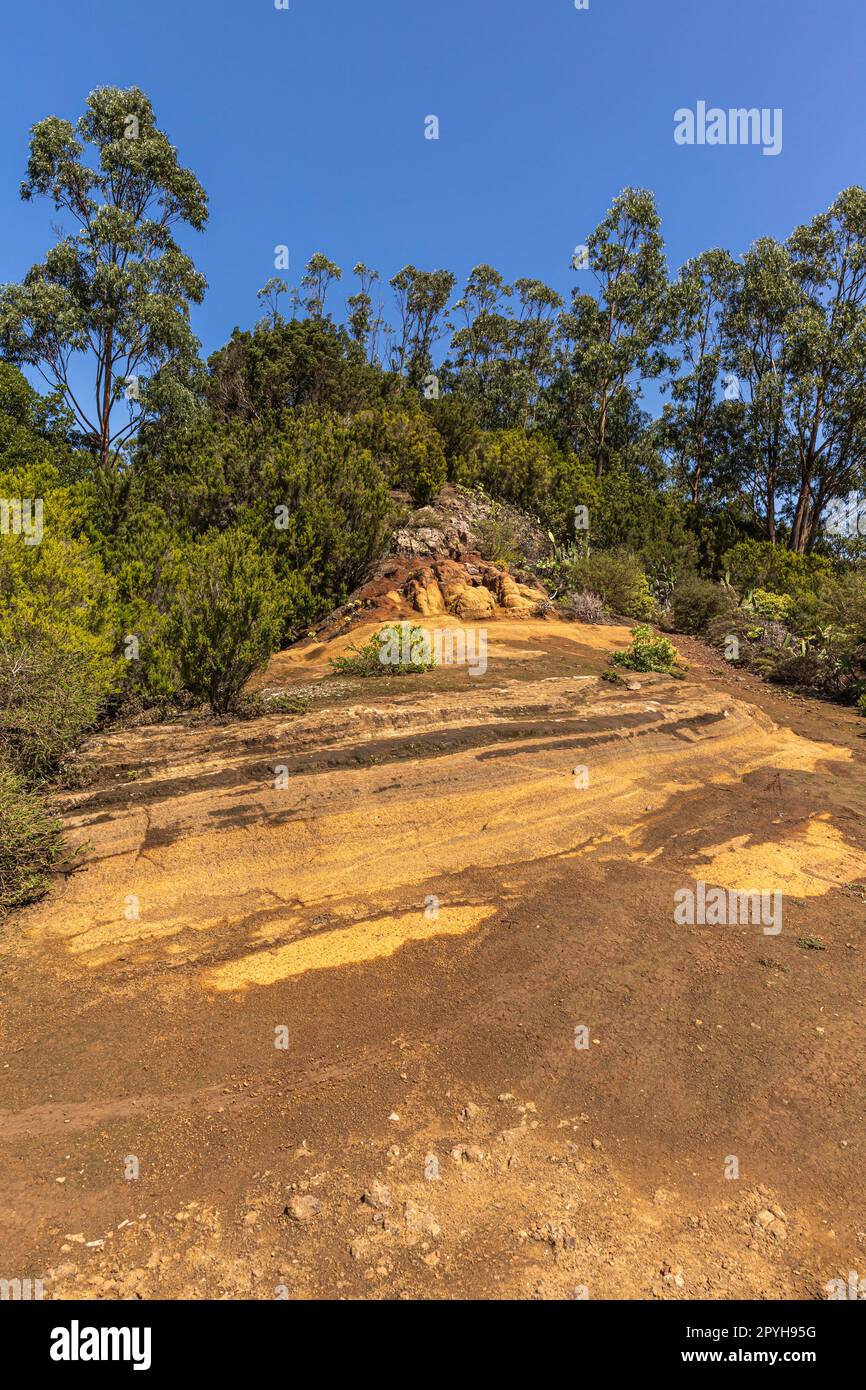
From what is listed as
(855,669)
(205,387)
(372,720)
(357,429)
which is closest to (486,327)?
(205,387)

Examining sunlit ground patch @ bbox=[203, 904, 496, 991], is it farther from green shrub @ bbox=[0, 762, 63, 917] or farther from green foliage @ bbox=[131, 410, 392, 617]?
green foliage @ bbox=[131, 410, 392, 617]

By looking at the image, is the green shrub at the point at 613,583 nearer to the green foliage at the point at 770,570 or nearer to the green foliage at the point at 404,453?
the green foliage at the point at 770,570

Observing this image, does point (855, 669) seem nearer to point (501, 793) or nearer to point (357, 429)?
point (501, 793)

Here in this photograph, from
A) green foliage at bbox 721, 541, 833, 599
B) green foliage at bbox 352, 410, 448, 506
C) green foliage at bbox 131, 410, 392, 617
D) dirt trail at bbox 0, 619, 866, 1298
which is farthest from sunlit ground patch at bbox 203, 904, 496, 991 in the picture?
green foliage at bbox 721, 541, 833, 599

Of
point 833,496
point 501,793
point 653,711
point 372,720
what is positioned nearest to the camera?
point 501,793

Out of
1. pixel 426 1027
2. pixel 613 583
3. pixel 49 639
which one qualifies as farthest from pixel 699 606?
pixel 426 1027
